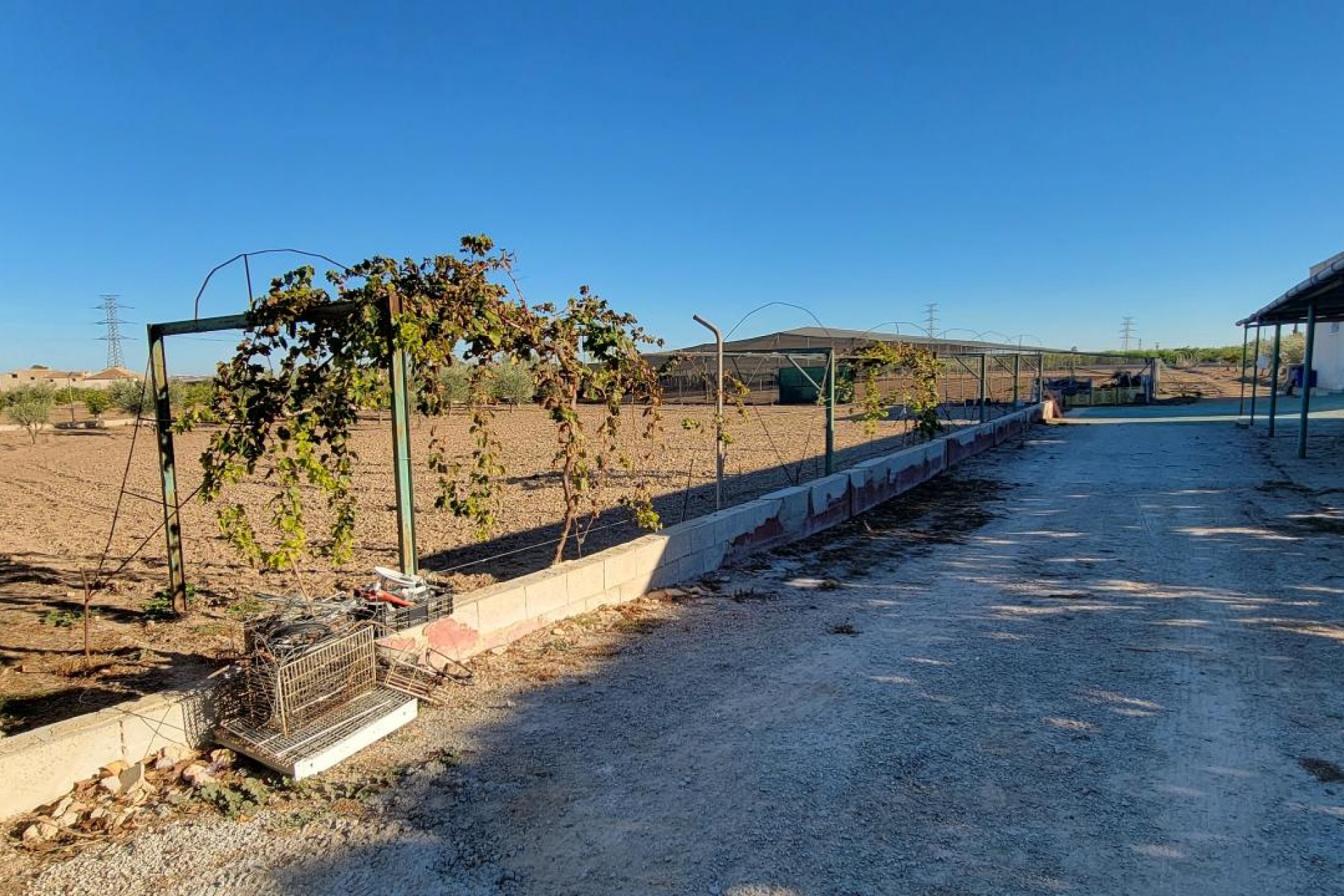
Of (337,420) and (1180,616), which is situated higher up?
(337,420)

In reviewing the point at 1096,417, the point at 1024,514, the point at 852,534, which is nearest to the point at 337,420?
the point at 852,534

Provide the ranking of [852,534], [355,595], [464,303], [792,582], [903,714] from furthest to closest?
[852,534], [792,582], [464,303], [355,595], [903,714]

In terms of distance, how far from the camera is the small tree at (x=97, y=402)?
31094 mm

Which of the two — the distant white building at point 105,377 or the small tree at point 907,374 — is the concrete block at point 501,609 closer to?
the small tree at point 907,374

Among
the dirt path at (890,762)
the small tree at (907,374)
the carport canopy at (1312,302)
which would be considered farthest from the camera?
the small tree at (907,374)

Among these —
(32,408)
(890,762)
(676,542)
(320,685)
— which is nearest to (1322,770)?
(890,762)

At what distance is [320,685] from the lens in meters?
3.76

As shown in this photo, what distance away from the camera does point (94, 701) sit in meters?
4.14

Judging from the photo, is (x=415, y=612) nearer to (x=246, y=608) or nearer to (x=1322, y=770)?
(x=246, y=608)

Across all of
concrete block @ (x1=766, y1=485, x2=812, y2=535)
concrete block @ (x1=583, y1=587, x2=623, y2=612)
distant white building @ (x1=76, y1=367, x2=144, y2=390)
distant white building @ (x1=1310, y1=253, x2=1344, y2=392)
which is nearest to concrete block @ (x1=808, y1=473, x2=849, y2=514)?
concrete block @ (x1=766, y1=485, x2=812, y2=535)

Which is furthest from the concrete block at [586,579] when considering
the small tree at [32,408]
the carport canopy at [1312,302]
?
the small tree at [32,408]

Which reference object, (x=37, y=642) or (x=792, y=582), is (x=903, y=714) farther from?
(x=37, y=642)

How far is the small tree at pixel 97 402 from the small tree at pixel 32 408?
1.23 metres

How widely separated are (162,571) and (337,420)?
3.39 meters
